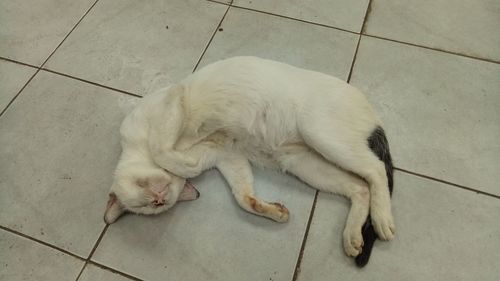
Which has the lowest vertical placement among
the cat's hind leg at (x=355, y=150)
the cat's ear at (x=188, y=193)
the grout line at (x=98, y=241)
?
the grout line at (x=98, y=241)

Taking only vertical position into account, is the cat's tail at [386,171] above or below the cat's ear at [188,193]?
above

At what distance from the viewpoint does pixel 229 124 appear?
1.75 meters

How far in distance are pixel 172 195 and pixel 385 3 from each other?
172cm

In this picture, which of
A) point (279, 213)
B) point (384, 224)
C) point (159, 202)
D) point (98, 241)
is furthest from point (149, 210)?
point (384, 224)

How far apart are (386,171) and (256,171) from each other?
1.93ft

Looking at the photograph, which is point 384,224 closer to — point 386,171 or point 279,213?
point 386,171

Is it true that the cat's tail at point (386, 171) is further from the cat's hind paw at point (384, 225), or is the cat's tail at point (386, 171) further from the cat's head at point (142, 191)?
the cat's head at point (142, 191)

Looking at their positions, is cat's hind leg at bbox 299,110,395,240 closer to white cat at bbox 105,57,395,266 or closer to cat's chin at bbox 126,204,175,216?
white cat at bbox 105,57,395,266

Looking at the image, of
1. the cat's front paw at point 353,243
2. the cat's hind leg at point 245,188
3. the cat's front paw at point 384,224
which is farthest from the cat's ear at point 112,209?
the cat's front paw at point 384,224

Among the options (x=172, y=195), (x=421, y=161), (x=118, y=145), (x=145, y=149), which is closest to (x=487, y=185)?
(x=421, y=161)

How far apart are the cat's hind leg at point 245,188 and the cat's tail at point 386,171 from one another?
0.34 m

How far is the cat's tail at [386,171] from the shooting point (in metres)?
1.62

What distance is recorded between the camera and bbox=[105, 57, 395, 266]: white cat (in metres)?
1.66

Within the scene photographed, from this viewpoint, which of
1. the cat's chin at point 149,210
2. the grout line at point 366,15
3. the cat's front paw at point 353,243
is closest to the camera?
the cat's front paw at point 353,243
